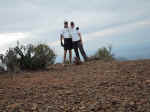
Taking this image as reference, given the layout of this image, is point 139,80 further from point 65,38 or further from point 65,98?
point 65,38

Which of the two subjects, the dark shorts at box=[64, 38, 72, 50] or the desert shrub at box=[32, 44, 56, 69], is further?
the dark shorts at box=[64, 38, 72, 50]

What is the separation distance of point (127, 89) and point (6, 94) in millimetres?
2342

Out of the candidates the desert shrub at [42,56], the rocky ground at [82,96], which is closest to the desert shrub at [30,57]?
the desert shrub at [42,56]

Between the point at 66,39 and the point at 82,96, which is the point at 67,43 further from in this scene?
the point at 82,96

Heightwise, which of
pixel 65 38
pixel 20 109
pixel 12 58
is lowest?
pixel 20 109

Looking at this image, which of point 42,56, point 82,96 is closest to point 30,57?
point 42,56

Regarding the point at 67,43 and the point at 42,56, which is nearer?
the point at 42,56

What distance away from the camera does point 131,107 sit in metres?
3.56

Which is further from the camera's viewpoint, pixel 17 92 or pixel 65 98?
pixel 17 92

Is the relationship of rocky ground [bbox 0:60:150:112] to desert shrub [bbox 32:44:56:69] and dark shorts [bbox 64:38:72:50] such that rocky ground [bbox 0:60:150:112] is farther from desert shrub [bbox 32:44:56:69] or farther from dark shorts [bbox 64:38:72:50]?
dark shorts [bbox 64:38:72:50]

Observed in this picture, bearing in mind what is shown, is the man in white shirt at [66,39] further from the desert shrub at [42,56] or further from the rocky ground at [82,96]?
the rocky ground at [82,96]

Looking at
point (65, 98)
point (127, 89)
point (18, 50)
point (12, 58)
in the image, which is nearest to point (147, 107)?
point (127, 89)

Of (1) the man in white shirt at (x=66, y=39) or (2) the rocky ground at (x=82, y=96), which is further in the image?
(1) the man in white shirt at (x=66, y=39)

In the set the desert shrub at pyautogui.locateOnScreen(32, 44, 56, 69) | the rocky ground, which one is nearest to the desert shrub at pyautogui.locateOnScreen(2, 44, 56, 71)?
the desert shrub at pyautogui.locateOnScreen(32, 44, 56, 69)
